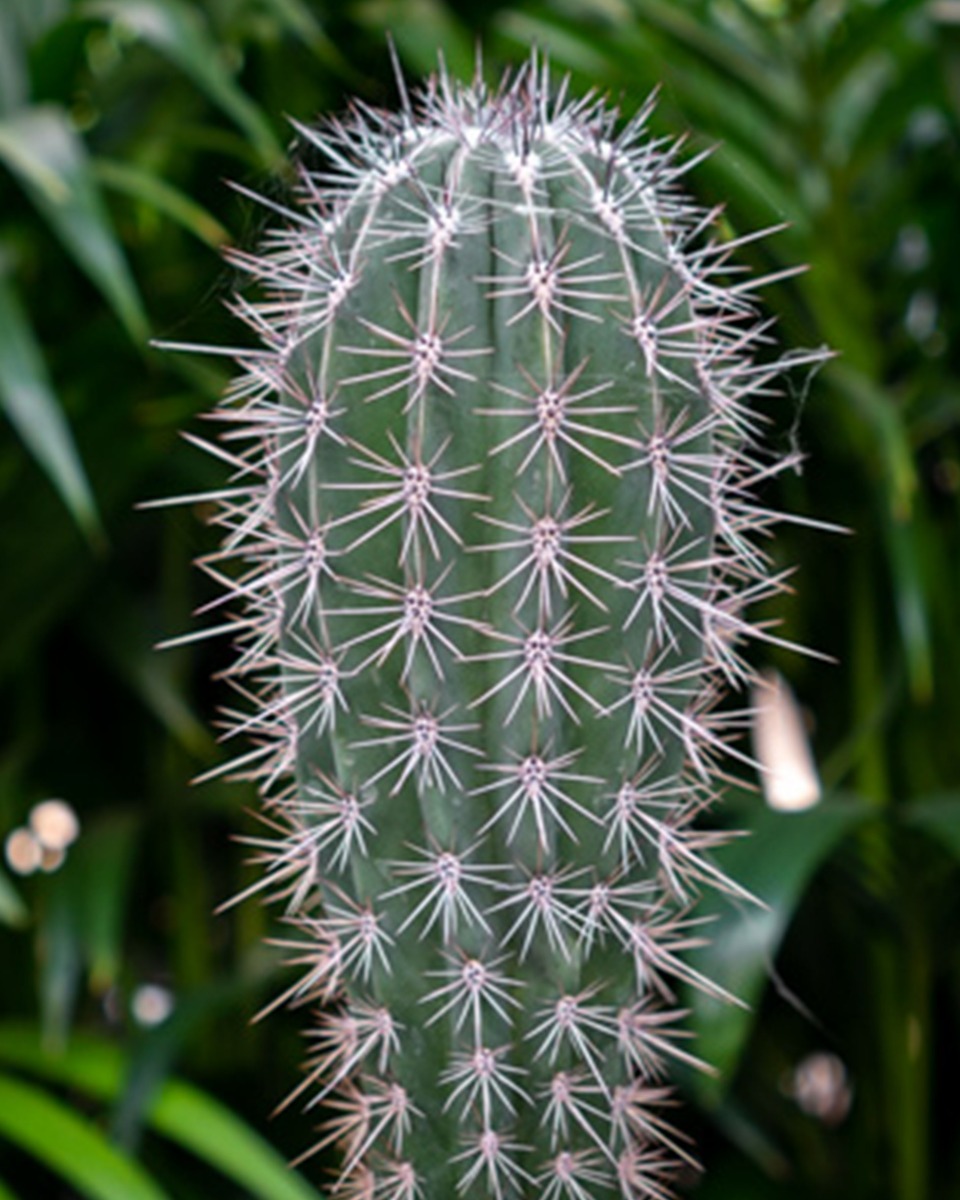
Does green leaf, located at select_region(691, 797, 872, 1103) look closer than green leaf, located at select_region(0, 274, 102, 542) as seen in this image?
Yes

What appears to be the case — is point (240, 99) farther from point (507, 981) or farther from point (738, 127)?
point (507, 981)

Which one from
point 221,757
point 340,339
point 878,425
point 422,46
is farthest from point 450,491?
point 221,757

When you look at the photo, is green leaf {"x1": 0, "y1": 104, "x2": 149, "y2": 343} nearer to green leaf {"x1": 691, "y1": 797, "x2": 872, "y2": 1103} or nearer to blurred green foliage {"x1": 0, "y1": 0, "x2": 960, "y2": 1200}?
blurred green foliage {"x1": 0, "y1": 0, "x2": 960, "y2": 1200}

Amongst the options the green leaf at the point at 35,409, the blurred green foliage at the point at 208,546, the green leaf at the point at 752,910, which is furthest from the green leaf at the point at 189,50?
the green leaf at the point at 752,910

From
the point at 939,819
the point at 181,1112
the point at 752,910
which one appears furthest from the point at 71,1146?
the point at 939,819

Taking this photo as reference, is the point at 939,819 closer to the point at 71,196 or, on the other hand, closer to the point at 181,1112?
the point at 181,1112

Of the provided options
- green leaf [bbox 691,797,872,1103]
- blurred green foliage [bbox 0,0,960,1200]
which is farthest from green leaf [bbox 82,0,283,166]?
green leaf [bbox 691,797,872,1103]

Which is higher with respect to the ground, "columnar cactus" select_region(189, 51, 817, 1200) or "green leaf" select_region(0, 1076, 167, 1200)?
"columnar cactus" select_region(189, 51, 817, 1200)
